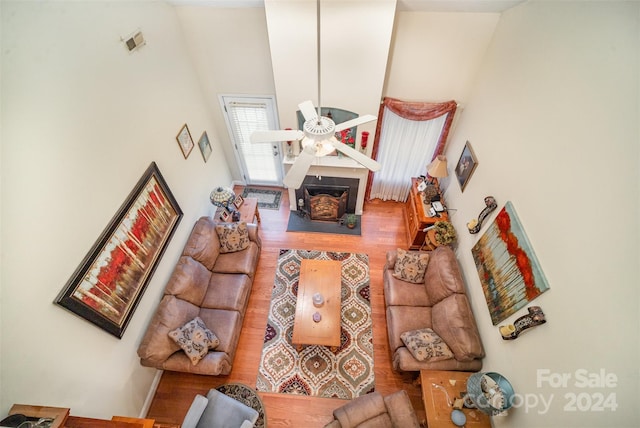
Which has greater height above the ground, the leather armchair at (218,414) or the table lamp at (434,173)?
the table lamp at (434,173)

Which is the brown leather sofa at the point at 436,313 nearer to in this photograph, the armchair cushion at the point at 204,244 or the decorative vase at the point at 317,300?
the decorative vase at the point at 317,300

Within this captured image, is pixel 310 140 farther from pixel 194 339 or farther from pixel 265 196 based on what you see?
pixel 265 196

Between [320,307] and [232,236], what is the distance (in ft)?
5.36

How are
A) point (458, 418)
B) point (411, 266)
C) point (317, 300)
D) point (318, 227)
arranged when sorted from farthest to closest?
point (318, 227) < point (411, 266) < point (317, 300) < point (458, 418)

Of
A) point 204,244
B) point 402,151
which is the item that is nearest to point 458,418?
point 204,244

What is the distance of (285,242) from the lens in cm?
501

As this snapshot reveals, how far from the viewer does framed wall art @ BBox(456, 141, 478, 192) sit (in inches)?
150

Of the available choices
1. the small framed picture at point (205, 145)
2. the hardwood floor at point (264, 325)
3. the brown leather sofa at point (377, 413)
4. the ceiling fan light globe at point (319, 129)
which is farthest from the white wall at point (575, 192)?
the small framed picture at point (205, 145)

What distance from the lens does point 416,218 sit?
460 centimetres

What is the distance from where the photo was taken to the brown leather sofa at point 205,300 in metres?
3.12

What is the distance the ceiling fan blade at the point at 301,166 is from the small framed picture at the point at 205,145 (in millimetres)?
3047

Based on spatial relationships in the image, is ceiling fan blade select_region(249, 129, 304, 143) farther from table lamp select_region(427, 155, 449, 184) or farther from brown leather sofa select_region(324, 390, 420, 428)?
table lamp select_region(427, 155, 449, 184)

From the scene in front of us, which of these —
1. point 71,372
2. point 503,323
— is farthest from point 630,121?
point 71,372

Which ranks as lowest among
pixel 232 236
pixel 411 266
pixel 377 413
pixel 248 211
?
pixel 377 413
